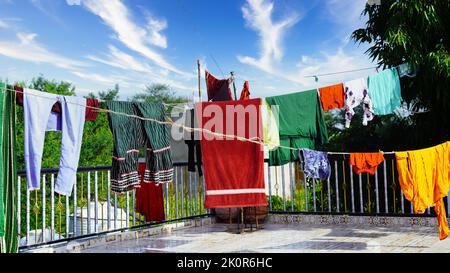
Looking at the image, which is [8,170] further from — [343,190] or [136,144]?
[343,190]

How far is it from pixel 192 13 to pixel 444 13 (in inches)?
649

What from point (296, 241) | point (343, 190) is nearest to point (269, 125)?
point (296, 241)

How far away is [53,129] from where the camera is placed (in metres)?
4.54

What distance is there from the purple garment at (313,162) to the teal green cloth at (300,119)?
520 millimetres

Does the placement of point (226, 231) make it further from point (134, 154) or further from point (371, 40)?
point (371, 40)

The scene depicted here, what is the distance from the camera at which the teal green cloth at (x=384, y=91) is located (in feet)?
22.4

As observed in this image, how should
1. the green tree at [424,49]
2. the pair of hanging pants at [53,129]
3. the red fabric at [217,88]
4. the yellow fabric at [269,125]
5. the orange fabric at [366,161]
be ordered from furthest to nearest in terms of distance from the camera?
the red fabric at [217,88] < the green tree at [424,49] < the yellow fabric at [269,125] < the orange fabric at [366,161] < the pair of hanging pants at [53,129]

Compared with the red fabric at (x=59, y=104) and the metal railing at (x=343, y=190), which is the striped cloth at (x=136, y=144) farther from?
the metal railing at (x=343, y=190)

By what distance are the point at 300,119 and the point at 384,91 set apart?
1382 mm

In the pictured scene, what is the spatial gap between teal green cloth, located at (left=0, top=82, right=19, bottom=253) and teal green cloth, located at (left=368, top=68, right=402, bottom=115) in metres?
4.79

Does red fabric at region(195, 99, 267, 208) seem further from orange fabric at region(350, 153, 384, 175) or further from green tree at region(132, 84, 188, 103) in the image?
green tree at region(132, 84, 188, 103)

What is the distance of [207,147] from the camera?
18.9 ft

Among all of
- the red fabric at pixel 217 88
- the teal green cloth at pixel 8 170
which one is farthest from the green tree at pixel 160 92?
the teal green cloth at pixel 8 170
